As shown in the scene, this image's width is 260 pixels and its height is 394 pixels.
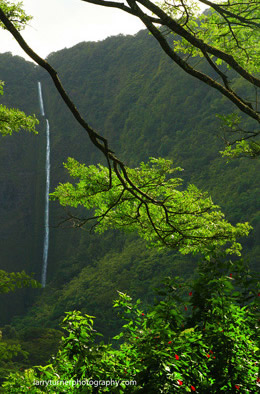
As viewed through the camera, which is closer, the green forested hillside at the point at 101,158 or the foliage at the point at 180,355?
the foliage at the point at 180,355

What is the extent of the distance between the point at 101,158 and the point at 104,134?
3.31 meters

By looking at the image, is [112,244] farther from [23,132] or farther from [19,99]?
[19,99]

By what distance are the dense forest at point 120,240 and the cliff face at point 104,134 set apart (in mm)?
102

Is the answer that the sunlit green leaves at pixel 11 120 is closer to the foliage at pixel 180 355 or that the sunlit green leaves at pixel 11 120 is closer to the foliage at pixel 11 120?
the foliage at pixel 11 120

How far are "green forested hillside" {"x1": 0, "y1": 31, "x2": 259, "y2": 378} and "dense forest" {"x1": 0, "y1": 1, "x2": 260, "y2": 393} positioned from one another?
0.10 m

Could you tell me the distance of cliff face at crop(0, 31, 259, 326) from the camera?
21875 millimetres

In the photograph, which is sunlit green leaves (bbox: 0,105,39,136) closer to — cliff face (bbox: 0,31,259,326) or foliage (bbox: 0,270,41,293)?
foliage (bbox: 0,270,41,293)

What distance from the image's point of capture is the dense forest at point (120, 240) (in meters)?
2.69

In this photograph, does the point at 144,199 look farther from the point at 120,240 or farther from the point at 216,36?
the point at 120,240

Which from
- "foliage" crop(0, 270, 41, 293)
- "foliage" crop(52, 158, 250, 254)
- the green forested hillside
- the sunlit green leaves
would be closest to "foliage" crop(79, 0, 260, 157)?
"foliage" crop(52, 158, 250, 254)

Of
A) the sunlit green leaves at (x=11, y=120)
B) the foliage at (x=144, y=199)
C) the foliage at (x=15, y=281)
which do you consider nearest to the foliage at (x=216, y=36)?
the foliage at (x=144, y=199)

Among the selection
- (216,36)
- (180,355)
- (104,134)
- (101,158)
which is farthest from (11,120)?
(104,134)

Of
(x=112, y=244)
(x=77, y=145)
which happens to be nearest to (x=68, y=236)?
(x=112, y=244)

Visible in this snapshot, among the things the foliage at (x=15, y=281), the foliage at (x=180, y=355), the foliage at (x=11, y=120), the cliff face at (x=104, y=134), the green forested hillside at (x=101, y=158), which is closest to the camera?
the foliage at (x=180, y=355)
